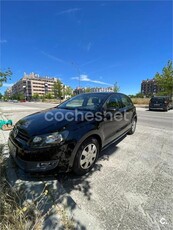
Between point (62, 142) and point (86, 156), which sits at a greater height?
point (62, 142)

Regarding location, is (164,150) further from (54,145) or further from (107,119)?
(54,145)

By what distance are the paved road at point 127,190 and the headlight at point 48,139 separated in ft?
2.78

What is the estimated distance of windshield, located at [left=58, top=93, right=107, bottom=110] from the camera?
344 centimetres

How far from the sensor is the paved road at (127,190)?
1858 mm

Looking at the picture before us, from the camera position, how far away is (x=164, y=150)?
13.4ft

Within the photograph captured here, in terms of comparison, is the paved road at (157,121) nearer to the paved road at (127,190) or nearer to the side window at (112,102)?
the paved road at (127,190)

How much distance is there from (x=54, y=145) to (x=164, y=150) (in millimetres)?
3291

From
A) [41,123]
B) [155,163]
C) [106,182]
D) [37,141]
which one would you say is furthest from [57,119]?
[155,163]

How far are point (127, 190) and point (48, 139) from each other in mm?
1545

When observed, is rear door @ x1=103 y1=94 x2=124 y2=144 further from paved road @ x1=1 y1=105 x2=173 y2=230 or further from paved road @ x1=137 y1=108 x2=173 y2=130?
paved road @ x1=137 y1=108 x2=173 y2=130

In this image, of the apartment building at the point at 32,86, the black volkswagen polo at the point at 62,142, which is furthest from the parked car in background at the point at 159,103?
the apartment building at the point at 32,86

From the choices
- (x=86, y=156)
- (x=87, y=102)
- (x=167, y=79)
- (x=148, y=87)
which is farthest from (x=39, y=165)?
(x=148, y=87)

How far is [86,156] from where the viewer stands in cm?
267

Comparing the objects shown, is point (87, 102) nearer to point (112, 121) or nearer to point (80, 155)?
point (112, 121)
